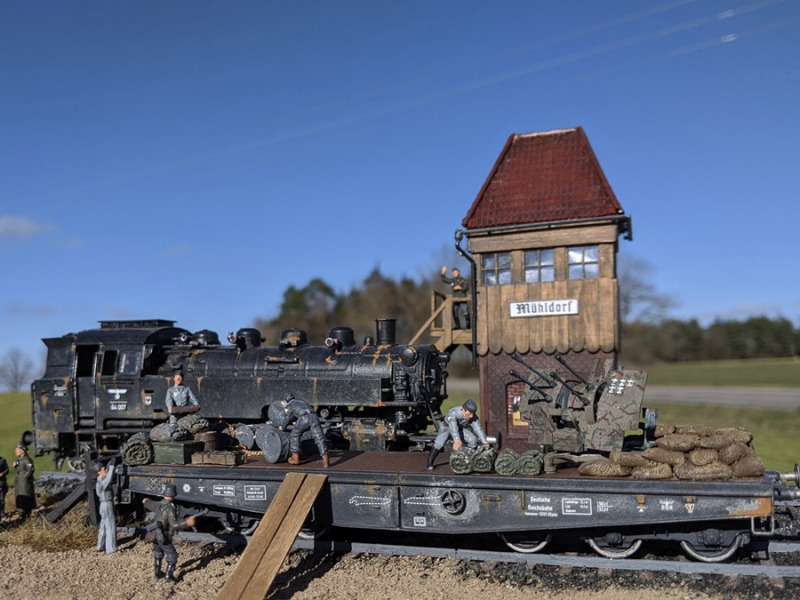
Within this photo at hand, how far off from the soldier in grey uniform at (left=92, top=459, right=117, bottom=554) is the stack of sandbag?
1.16 feet

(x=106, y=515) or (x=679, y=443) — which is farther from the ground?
(x=679, y=443)

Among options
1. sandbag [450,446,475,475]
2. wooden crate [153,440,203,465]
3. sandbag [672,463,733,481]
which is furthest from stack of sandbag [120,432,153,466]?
sandbag [672,463,733,481]

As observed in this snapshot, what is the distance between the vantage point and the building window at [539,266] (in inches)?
614

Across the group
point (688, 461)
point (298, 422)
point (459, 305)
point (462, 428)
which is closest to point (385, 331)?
point (459, 305)

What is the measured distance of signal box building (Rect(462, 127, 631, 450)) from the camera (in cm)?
1516

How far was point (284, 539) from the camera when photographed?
8.66m

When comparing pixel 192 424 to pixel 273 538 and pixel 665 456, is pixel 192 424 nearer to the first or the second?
pixel 273 538

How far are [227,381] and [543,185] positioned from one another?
880 cm

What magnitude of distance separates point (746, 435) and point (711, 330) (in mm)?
34688

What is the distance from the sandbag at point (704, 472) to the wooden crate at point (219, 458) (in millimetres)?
6417

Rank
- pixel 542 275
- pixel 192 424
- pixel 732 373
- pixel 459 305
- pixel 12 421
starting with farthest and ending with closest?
pixel 732 373 < pixel 12 421 < pixel 459 305 < pixel 542 275 < pixel 192 424

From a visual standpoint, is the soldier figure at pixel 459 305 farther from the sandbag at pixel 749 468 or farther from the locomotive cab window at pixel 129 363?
the sandbag at pixel 749 468

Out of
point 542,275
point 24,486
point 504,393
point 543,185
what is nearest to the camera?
point 24,486

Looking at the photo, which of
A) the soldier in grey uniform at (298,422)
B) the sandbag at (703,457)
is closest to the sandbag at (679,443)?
the sandbag at (703,457)
